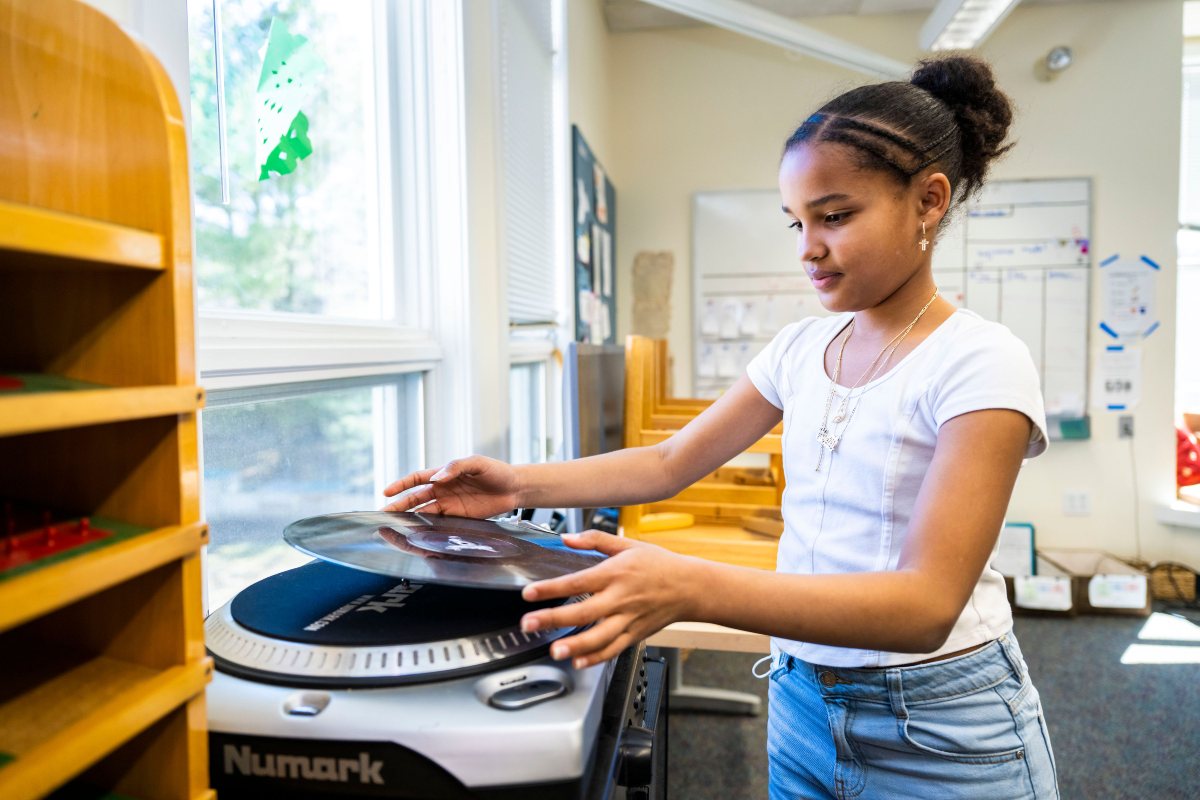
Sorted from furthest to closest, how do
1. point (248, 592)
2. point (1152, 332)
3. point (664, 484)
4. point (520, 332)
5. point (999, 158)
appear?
point (1152, 332), point (520, 332), point (664, 484), point (999, 158), point (248, 592)

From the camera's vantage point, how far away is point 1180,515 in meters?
3.58

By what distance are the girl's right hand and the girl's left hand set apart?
341mm

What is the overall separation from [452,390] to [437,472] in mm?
632

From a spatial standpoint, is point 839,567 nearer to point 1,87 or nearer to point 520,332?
point 1,87

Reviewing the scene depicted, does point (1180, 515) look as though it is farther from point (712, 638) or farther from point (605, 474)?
point (605, 474)

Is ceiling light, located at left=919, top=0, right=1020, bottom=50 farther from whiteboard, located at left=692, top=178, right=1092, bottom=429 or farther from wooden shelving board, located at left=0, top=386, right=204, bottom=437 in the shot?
wooden shelving board, located at left=0, top=386, right=204, bottom=437

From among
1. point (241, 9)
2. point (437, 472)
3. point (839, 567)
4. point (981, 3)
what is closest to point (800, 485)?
point (839, 567)

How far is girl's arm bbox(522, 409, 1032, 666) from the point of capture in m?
0.53

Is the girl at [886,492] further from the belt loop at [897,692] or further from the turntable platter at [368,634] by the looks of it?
the turntable platter at [368,634]

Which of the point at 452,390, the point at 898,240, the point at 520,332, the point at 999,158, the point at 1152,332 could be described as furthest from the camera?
the point at 1152,332

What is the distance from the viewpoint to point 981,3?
2.94 metres

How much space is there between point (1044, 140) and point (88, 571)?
4.30 m

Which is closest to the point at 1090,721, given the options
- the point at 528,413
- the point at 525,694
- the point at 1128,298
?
the point at 528,413

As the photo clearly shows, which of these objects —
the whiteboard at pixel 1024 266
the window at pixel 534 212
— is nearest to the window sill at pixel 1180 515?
the whiteboard at pixel 1024 266
